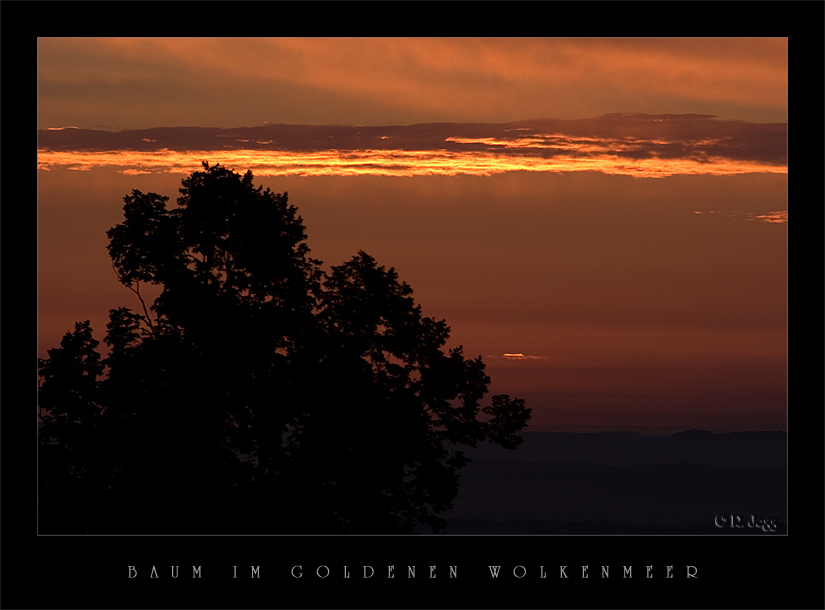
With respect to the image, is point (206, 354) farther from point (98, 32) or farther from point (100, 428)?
point (98, 32)

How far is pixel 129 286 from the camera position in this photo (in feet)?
107

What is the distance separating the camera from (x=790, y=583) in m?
25.5

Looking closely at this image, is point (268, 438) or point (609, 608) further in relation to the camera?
point (268, 438)

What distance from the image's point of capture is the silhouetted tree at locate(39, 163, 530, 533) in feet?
103

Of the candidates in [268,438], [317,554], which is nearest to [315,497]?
[268,438]

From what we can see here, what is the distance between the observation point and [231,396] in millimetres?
31766

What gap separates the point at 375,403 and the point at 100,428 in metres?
6.61

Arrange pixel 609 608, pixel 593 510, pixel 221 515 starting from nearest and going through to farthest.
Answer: pixel 609 608
pixel 221 515
pixel 593 510

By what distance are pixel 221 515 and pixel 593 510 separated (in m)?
9.43

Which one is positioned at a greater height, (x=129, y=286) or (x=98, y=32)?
(x=98, y=32)

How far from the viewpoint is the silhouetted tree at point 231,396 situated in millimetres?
31438

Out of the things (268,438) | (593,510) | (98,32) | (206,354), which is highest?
(98,32)

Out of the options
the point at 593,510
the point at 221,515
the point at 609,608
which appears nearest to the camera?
the point at 609,608

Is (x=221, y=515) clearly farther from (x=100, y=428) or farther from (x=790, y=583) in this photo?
(x=790, y=583)
